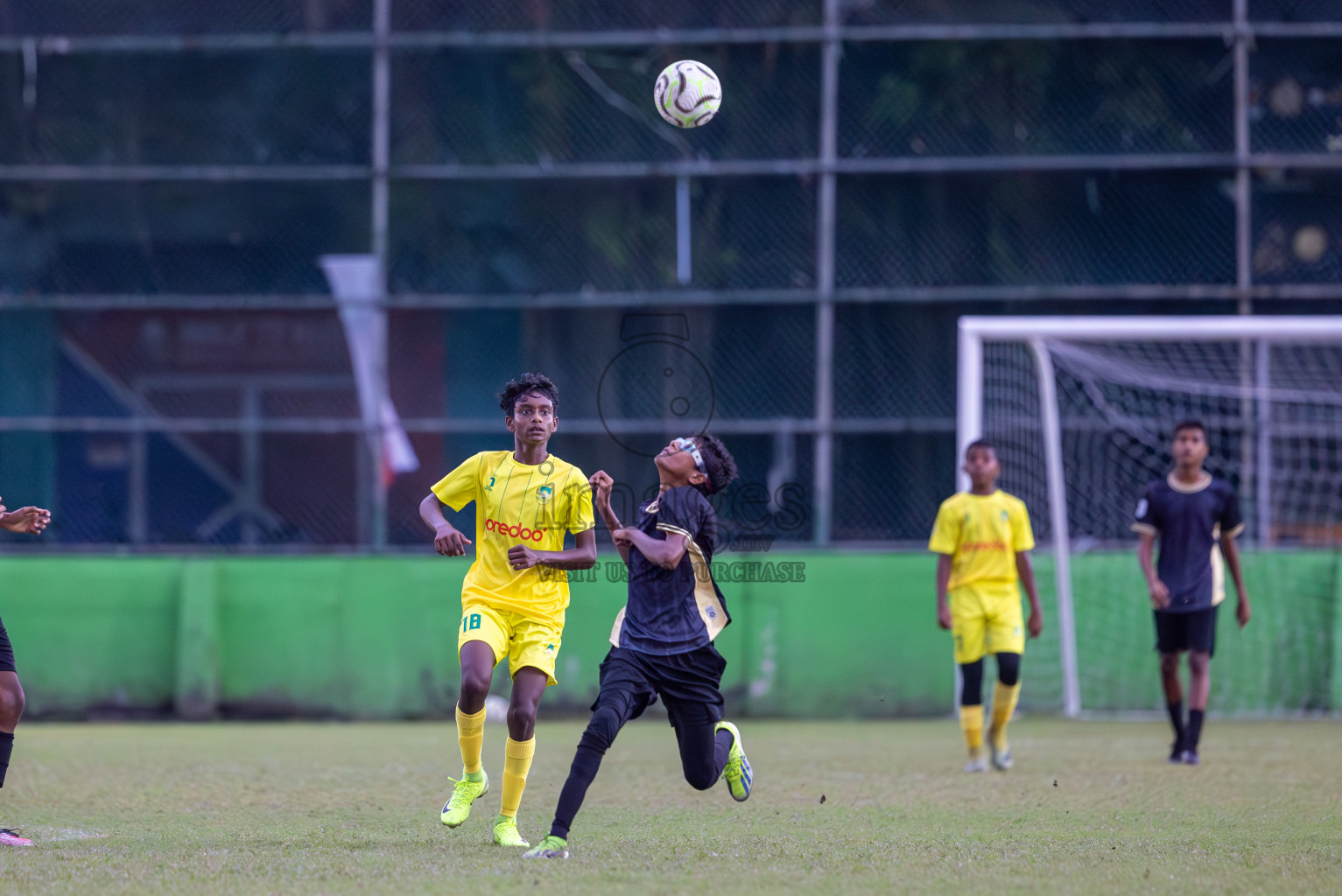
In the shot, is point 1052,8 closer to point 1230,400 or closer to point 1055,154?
point 1055,154

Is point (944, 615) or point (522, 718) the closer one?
point (522, 718)

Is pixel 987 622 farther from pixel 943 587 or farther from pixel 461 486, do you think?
pixel 461 486

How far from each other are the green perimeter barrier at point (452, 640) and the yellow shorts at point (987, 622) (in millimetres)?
3397

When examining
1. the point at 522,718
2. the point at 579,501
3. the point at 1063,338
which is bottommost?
the point at 522,718

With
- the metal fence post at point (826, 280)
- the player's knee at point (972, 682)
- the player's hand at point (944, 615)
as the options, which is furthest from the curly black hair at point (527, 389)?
the metal fence post at point (826, 280)

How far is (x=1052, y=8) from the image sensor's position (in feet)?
48.7

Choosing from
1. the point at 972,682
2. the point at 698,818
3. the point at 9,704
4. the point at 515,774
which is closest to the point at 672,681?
the point at 515,774

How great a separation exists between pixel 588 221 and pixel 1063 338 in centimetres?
451

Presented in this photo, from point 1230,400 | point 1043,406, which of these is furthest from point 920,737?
point 1230,400

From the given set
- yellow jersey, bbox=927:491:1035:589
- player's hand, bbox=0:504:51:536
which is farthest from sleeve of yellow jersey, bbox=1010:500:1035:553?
player's hand, bbox=0:504:51:536

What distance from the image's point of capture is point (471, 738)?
682 centimetres

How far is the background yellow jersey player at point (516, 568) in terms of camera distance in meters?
6.63

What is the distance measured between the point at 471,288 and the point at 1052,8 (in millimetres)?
5948

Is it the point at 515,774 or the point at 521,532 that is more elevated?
the point at 521,532
